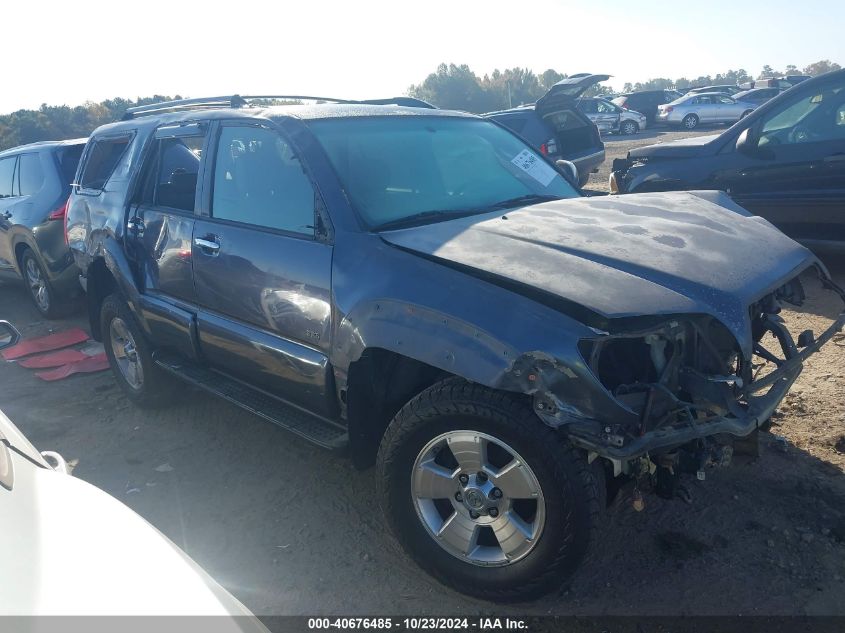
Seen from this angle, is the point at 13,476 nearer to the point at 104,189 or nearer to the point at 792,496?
the point at 792,496

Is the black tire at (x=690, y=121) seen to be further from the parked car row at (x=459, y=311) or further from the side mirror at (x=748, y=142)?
the parked car row at (x=459, y=311)

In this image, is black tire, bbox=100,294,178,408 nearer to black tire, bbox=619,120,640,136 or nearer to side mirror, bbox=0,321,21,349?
side mirror, bbox=0,321,21,349

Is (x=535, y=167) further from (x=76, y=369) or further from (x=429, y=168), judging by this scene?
(x=76, y=369)

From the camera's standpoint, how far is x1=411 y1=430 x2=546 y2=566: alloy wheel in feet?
8.15

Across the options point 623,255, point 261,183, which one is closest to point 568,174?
point 623,255

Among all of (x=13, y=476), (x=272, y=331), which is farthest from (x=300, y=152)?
(x=13, y=476)

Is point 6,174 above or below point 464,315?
below

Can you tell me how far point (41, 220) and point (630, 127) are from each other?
24070mm

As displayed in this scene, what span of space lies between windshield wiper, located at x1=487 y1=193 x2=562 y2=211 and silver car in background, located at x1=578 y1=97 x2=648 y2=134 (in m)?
24.4

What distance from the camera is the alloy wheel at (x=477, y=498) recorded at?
248 centimetres

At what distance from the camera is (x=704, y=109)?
2603 cm

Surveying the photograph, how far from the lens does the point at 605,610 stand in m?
2.61

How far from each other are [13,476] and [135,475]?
2335mm

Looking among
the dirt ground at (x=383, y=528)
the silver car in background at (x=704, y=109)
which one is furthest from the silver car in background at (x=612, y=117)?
the dirt ground at (x=383, y=528)
